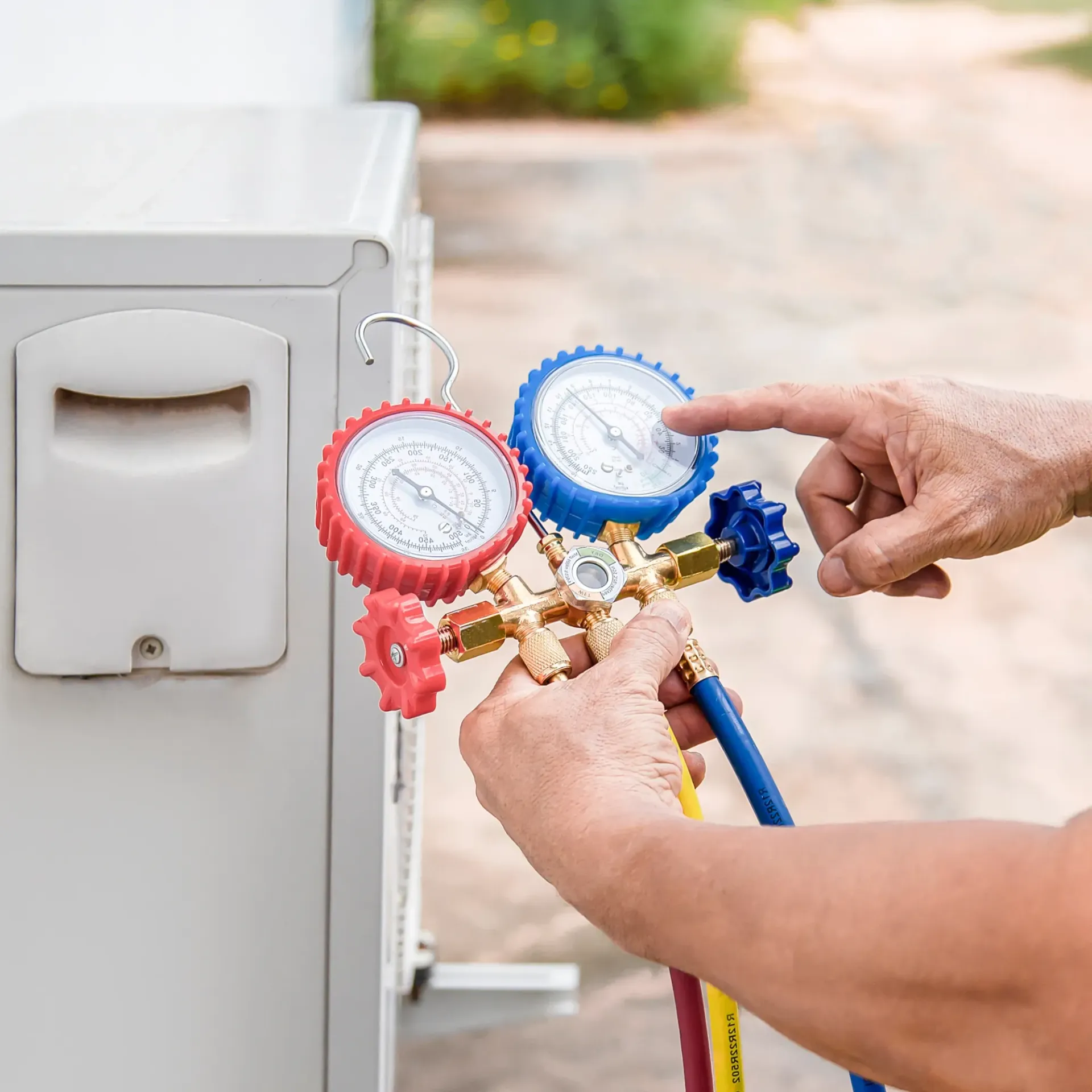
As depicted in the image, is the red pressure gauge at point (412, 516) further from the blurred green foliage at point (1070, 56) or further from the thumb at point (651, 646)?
the blurred green foliage at point (1070, 56)

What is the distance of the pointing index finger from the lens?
70 cm

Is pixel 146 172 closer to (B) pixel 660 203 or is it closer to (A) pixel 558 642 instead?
(A) pixel 558 642

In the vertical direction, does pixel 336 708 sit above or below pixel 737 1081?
above

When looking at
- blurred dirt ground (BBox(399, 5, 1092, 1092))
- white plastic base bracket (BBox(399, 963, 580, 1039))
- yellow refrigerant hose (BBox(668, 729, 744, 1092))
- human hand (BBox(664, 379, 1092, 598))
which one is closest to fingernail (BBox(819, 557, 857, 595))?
human hand (BBox(664, 379, 1092, 598))

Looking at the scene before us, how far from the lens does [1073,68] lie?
5.27 metres

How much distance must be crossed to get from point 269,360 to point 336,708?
0.65ft

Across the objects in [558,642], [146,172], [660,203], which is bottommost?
[558,642]

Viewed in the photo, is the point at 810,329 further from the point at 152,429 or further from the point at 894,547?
the point at 152,429

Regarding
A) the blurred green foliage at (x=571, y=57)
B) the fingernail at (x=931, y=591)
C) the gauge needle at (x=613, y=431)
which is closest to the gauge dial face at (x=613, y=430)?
the gauge needle at (x=613, y=431)

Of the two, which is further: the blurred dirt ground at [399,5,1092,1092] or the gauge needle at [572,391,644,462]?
the blurred dirt ground at [399,5,1092,1092]

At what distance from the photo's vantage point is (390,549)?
1.91 feet

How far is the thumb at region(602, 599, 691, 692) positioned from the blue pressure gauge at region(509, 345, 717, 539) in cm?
8

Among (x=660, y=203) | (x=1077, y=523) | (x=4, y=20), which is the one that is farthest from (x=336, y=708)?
(x=660, y=203)

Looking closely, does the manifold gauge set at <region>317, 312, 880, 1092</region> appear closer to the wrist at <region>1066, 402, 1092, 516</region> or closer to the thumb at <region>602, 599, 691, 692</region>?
the thumb at <region>602, 599, 691, 692</region>
